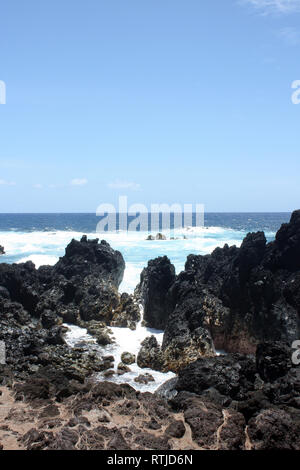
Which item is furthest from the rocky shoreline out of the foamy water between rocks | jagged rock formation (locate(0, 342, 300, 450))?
the foamy water between rocks

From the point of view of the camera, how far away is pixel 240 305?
48.3 ft

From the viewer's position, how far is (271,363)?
31.3 feet

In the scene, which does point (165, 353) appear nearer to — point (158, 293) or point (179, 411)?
point (179, 411)

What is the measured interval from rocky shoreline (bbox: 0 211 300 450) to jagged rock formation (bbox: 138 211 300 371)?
0.14ft

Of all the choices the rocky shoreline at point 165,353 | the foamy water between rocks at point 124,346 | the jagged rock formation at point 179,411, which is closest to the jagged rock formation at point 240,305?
the rocky shoreline at point 165,353

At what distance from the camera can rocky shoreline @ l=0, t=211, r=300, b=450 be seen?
24.1 ft

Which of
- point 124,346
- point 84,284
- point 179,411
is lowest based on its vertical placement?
point 124,346

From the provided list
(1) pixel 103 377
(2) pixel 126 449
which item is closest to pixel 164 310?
(1) pixel 103 377

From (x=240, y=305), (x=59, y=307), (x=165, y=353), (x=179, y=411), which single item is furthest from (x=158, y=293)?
(x=179, y=411)

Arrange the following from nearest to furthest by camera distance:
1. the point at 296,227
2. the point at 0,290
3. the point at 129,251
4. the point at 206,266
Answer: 1. the point at 296,227
2. the point at 0,290
3. the point at 206,266
4. the point at 129,251

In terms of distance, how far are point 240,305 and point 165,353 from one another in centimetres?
361

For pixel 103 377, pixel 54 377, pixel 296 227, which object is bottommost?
pixel 103 377

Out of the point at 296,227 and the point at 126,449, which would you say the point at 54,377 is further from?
the point at 296,227
